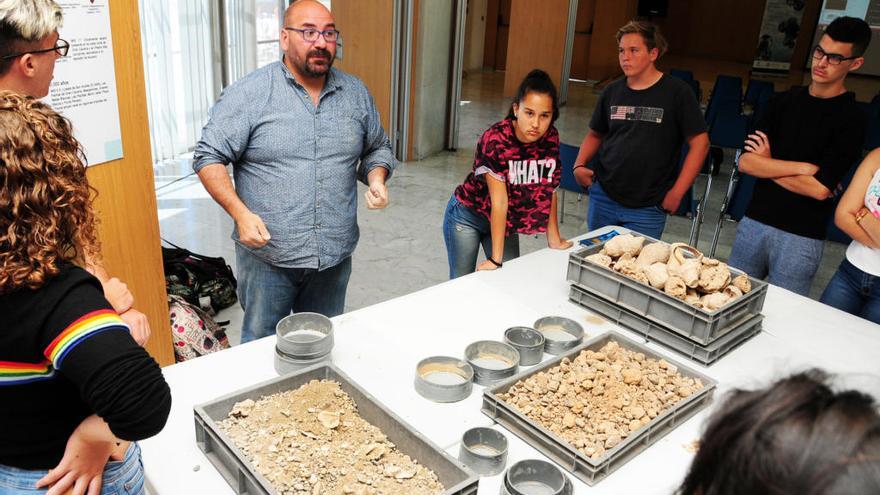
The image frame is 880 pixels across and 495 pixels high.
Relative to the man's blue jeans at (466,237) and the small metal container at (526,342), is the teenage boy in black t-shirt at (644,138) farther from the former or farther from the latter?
the small metal container at (526,342)

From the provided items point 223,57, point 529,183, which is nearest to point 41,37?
point 529,183

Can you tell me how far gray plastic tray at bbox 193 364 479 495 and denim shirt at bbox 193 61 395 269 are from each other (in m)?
0.86

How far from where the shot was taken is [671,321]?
6.67 ft

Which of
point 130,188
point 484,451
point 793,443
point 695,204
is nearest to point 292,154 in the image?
point 130,188

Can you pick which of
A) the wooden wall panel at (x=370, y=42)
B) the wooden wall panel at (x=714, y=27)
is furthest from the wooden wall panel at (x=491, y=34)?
the wooden wall panel at (x=370, y=42)

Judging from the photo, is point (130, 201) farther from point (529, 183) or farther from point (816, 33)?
point (816, 33)

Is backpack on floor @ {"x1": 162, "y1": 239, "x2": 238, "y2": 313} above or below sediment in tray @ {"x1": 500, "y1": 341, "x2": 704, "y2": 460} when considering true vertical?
below

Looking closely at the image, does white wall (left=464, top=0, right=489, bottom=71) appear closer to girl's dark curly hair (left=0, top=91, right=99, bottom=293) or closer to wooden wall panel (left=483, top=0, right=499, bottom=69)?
wooden wall panel (left=483, top=0, right=499, bottom=69)

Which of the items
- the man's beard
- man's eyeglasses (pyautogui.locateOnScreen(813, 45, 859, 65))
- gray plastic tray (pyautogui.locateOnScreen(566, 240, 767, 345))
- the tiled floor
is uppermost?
man's eyeglasses (pyautogui.locateOnScreen(813, 45, 859, 65))

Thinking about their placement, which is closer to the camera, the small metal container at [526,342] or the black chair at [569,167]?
the small metal container at [526,342]

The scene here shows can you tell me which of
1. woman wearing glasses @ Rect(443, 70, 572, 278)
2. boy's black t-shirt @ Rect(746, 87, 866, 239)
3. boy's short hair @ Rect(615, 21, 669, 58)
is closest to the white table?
woman wearing glasses @ Rect(443, 70, 572, 278)

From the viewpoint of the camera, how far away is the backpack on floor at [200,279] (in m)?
3.59

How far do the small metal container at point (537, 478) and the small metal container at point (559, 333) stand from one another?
558 millimetres

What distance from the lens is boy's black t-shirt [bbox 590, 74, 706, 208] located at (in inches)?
121
